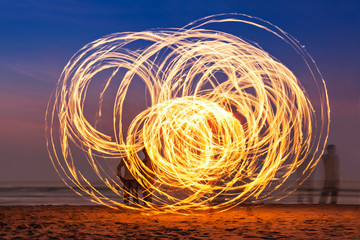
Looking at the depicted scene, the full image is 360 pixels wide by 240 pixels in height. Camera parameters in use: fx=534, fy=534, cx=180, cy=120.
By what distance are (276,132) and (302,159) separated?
2.85 m

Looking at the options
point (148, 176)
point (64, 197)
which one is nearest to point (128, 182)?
point (148, 176)

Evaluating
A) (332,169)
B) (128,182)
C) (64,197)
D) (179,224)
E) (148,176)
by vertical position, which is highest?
(332,169)

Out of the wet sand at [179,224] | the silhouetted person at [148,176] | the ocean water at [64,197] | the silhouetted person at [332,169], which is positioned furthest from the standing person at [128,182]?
the silhouetted person at [332,169]

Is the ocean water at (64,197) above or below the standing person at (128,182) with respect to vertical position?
below

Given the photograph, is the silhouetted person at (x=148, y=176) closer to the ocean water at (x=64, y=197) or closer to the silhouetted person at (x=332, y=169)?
the ocean water at (x=64, y=197)

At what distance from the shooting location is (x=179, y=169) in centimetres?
1262

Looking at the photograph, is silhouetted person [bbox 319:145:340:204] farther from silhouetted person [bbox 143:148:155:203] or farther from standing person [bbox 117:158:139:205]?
standing person [bbox 117:158:139:205]

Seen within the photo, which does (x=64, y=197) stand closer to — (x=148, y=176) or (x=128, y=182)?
(x=128, y=182)

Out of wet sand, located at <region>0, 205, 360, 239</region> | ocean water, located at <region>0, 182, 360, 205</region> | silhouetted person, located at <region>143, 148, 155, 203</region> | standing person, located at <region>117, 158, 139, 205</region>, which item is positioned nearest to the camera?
wet sand, located at <region>0, 205, 360, 239</region>

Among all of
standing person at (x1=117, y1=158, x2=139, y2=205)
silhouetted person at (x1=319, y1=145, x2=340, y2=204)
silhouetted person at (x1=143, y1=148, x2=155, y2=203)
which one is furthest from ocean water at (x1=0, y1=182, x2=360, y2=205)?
silhouetted person at (x1=143, y1=148, x2=155, y2=203)

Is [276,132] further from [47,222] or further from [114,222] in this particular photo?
[47,222]

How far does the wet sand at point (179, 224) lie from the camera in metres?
8.80

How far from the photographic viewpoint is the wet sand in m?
8.80

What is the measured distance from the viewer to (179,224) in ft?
33.4
